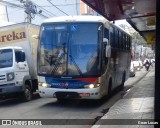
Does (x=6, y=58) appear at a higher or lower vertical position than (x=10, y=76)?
higher

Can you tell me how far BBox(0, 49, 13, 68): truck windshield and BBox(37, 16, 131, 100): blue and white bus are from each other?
203 cm

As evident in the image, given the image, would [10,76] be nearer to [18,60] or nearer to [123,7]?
[18,60]

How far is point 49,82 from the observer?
1204cm

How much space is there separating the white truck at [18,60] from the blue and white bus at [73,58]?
1.82 meters

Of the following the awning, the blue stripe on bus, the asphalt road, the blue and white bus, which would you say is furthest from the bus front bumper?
the awning

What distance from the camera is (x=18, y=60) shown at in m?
14.1

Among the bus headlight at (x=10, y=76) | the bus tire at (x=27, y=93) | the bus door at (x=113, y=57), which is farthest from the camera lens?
the bus tire at (x=27, y=93)

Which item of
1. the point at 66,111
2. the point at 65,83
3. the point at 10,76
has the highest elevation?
the point at 10,76

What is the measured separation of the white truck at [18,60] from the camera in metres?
13.5

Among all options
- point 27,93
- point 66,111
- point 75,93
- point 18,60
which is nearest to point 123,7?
point 75,93

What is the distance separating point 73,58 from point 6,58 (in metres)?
3.44

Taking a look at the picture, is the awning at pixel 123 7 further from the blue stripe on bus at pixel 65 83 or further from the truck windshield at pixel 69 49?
the blue stripe on bus at pixel 65 83

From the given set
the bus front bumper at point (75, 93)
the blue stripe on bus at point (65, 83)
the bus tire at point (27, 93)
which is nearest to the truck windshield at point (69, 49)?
the blue stripe on bus at point (65, 83)

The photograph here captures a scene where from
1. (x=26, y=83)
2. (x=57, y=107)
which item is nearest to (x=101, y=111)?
(x=57, y=107)
